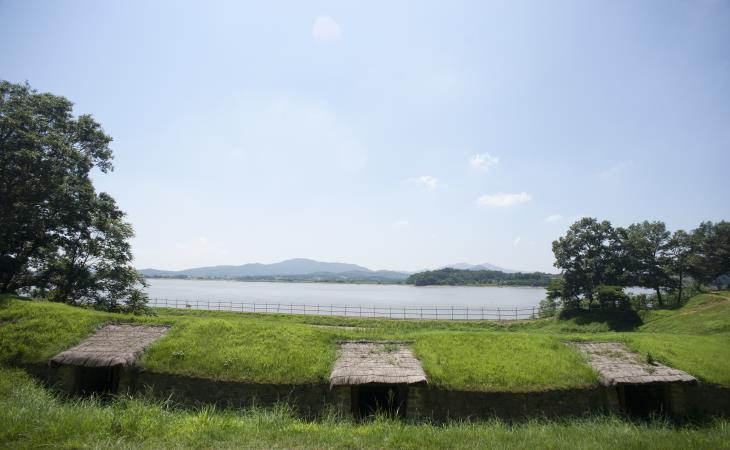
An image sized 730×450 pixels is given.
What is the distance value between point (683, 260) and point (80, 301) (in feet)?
176

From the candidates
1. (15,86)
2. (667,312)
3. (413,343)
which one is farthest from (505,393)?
(667,312)

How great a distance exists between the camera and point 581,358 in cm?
1398

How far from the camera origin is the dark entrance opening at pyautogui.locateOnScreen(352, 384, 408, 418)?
11.7 m

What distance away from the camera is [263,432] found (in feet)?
29.7

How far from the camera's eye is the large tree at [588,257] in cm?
3850

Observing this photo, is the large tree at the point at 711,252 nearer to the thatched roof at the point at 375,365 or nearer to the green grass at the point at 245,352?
the thatched roof at the point at 375,365

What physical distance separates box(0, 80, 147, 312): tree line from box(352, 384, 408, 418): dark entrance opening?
16.4 metres

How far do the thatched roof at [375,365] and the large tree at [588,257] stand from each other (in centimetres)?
3133

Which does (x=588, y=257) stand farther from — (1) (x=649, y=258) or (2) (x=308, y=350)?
(2) (x=308, y=350)

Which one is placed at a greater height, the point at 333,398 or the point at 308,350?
the point at 308,350

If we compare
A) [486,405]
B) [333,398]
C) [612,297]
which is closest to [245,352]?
[333,398]

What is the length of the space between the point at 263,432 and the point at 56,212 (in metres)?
19.9

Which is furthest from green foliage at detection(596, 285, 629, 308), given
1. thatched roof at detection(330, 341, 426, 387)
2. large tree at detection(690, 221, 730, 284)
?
thatched roof at detection(330, 341, 426, 387)

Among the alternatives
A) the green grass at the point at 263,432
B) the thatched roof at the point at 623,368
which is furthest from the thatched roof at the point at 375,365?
the thatched roof at the point at 623,368
